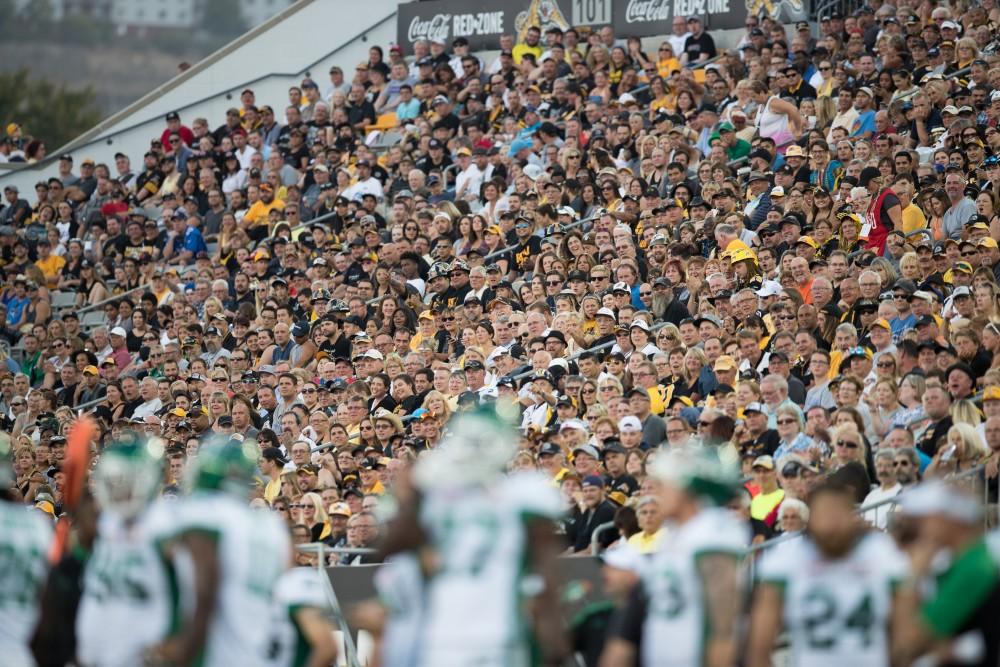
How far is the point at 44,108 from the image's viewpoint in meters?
68.3

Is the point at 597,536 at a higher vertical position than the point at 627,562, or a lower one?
lower

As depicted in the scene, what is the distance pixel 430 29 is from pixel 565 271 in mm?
10340

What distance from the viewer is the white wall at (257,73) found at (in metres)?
28.4

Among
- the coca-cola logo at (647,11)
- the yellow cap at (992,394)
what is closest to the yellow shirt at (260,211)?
the coca-cola logo at (647,11)

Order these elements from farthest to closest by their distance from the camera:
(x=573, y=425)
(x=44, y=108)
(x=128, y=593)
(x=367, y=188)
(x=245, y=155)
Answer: (x=44, y=108) < (x=245, y=155) < (x=367, y=188) < (x=573, y=425) < (x=128, y=593)

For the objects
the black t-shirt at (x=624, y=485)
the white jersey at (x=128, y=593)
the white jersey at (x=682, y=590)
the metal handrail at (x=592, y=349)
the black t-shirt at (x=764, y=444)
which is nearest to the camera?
the white jersey at (x=682, y=590)

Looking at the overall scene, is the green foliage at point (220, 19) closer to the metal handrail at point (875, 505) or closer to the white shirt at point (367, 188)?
the white shirt at point (367, 188)

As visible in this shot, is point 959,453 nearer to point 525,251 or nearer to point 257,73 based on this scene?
point 525,251

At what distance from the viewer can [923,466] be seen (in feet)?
37.3

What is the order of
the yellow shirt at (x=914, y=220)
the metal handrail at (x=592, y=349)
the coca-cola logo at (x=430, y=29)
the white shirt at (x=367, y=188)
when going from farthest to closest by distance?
the coca-cola logo at (x=430, y=29) < the white shirt at (x=367, y=188) < the yellow shirt at (x=914, y=220) < the metal handrail at (x=592, y=349)

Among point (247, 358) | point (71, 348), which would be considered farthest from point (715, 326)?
point (71, 348)

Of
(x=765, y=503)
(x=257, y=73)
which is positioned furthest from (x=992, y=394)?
(x=257, y=73)

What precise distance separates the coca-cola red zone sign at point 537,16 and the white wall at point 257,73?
1285 millimetres

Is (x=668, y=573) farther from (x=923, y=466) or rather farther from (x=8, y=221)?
(x=8, y=221)
